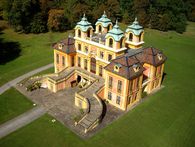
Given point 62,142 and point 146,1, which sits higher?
point 146,1

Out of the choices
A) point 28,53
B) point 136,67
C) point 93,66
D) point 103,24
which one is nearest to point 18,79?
point 93,66

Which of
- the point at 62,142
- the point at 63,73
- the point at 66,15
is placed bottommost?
the point at 62,142

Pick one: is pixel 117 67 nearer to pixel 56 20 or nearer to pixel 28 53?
pixel 28 53

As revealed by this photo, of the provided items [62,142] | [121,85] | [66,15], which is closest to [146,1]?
[66,15]

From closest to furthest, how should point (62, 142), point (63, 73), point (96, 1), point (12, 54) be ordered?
point (62, 142) → point (63, 73) → point (12, 54) → point (96, 1)

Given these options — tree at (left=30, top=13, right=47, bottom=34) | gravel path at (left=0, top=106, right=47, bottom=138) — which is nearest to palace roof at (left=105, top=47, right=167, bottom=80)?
gravel path at (left=0, top=106, right=47, bottom=138)

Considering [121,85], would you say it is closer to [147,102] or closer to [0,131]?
[147,102]

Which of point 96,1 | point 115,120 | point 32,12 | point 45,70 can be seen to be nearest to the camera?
point 115,120

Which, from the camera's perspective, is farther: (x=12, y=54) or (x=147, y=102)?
(x=12, y=54)
